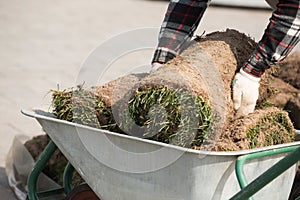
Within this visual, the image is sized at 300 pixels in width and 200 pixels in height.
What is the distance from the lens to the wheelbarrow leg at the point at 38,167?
2.46 meters

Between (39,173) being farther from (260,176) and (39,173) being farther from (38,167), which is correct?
(260,176)

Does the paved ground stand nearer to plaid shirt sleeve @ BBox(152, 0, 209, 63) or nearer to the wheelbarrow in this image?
the wheelbarrow

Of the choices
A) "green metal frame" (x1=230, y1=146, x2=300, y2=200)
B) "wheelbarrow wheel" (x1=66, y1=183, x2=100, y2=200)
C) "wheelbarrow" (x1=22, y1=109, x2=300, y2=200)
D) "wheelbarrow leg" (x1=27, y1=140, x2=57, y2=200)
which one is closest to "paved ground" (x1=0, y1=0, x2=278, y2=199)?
"wheelbarrow leg" (x1=27, y1=140, x2=57, y2=200)

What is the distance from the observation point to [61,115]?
2.28 metres

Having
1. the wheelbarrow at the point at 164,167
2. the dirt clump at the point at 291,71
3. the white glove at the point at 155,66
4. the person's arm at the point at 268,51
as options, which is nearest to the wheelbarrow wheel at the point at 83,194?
the wheelbarrow at the point at 164,167

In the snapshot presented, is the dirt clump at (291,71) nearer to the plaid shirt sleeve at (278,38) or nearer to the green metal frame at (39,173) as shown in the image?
the plaid shirt sleeve at (278,38)

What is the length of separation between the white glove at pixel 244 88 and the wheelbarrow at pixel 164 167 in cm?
21

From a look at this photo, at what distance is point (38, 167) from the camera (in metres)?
2.52

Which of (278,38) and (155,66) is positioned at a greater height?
(278,38)

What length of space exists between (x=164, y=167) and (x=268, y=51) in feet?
1.64

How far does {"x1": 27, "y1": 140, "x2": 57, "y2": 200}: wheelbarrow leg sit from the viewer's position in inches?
97.0

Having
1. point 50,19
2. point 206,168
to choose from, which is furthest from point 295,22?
point 50,19

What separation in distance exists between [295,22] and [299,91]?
942 mm

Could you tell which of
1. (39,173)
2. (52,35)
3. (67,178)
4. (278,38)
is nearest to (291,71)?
(278,38)
